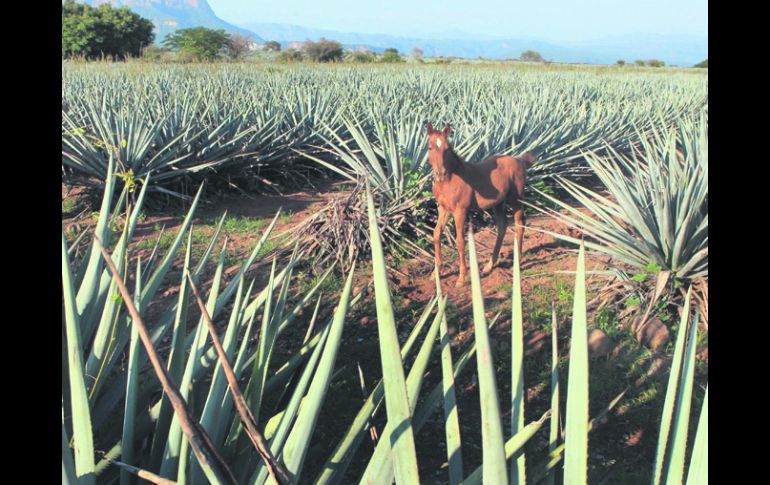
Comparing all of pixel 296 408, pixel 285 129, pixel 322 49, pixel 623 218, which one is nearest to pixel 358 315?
pixel 623 218

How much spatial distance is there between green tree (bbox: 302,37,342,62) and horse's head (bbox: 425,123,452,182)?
141ft

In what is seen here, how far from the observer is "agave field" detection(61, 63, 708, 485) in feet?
3.63

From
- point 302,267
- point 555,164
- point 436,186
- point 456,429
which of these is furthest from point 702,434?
point 555,164

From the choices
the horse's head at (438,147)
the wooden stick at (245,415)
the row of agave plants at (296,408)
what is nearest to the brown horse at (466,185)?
the horse's head at (438,147)

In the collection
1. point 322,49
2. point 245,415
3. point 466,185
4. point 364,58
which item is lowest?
point 245,415

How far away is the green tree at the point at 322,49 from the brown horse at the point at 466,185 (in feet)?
140

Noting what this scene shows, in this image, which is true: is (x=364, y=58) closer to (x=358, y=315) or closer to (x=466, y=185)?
(x=466, y=185)

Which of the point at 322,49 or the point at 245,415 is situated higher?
the point at 322,49

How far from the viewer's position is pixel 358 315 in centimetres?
406

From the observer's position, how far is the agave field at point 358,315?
1105 mm

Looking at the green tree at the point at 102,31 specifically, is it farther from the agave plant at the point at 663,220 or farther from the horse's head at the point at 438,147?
the agave plant at the point at 663,220

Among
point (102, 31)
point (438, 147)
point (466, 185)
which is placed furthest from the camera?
point (102, 31)

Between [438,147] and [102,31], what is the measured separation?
134 ft

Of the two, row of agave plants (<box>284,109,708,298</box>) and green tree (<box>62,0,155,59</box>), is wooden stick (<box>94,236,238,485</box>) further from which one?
green tree (<box>62,0,155,59</box>)
